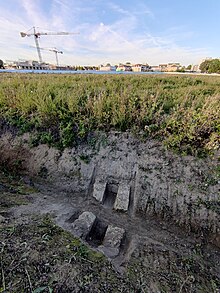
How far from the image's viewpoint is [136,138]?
4918 mm

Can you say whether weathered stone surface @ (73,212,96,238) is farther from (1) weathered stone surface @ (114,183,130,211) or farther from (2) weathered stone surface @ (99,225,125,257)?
(1) weathered stone surface @ (114,183,130,211)

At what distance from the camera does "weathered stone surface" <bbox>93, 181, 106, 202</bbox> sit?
4246 millimetres

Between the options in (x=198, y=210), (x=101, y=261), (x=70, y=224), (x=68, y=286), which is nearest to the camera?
(x=68, y=286)

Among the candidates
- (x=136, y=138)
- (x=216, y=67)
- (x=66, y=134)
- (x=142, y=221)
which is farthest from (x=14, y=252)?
(x=216, y=67)

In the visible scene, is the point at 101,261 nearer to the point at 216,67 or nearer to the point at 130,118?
the point at 130,118

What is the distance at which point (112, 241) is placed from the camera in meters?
3.11

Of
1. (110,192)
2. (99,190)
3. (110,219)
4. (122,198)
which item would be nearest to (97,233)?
(110,219)

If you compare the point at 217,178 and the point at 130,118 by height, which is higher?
the point at 130,118

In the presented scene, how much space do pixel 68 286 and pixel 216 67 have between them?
198 feet

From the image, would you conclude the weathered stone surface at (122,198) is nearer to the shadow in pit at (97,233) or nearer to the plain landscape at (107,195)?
the plain landscape at (107,195)

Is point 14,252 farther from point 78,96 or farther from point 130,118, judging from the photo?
point 78,96

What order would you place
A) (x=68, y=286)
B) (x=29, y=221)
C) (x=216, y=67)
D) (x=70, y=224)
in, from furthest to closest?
(x=216, y=67) → (x=70, y=224) → (x=29, y=221) → (x=68, y=286)

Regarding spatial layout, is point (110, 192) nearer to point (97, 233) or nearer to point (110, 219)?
point (110, 219)

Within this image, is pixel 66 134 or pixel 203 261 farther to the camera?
pixel 66 134
